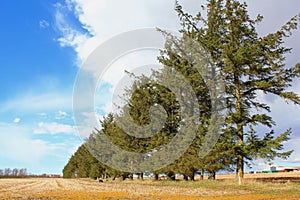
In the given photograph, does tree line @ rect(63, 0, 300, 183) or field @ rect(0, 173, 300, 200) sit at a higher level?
tree line @ rect(63, 0, 300, 183)

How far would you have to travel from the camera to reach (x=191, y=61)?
33.3 m

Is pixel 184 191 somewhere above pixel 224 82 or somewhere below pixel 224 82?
below

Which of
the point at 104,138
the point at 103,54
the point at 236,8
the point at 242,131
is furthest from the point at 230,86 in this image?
the point at 104,138

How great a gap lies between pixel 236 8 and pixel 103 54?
13.5 m

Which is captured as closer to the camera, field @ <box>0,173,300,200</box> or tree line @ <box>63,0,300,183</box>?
field @ <box>0,173,300,200</box>

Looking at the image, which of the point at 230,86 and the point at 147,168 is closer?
the point at 230,86

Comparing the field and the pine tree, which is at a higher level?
the pine tree

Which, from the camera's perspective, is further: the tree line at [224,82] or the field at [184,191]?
the tree line at [224,82]

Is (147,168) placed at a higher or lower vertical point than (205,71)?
lower

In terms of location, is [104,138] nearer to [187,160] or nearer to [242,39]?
[187,160]

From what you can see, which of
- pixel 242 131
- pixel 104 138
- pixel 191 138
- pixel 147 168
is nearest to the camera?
pixel 242 131

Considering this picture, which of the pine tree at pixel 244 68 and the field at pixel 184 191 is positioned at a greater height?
the pine tree at pixel 244 68

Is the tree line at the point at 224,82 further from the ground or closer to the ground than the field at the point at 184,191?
further from the ground

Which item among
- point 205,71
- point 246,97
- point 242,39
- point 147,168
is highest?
point 242,39
